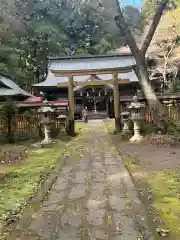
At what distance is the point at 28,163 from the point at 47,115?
13.7ft

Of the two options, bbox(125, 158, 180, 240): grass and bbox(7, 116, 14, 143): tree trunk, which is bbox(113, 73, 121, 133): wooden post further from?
bbox(125, 158, 180, 240): grass

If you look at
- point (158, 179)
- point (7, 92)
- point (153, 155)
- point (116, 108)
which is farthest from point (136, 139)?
point (7, 92)

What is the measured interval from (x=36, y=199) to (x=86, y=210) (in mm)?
940

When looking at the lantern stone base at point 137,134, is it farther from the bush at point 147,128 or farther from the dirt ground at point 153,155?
the bush at point 147,128

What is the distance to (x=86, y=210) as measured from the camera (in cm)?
405

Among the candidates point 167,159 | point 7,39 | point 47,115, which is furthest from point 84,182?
point 7,39

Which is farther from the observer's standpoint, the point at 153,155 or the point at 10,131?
the point at 10,131

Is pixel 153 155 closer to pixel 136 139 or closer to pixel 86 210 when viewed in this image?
pixel 136 139

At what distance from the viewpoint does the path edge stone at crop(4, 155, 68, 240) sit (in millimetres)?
3569

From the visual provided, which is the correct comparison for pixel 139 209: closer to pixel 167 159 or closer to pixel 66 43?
pixel 167 159

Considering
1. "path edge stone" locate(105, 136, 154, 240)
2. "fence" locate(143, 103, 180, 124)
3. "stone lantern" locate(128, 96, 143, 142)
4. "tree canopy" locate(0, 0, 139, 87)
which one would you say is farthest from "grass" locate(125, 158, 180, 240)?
"tree canopy" locate(0, 0, 139, 87)

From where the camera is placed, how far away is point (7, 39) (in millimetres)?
27625

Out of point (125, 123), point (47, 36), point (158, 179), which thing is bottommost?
point (158, 179)

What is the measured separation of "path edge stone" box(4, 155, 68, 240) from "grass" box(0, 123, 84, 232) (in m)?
0.09
